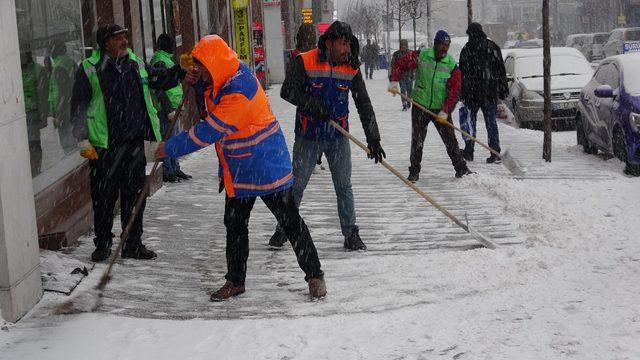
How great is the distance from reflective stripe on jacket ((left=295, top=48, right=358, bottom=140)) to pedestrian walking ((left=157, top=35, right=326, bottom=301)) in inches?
48.9

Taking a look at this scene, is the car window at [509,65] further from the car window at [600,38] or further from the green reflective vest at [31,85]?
the car window at [600,38]

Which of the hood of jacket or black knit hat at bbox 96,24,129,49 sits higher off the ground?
black knit hat at bbox 96,24,129,49

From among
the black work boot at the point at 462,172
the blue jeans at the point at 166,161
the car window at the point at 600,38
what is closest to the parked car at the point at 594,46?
the car window at the point at 600,38

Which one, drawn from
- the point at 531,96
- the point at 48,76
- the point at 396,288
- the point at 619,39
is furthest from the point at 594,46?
the point at 396,288

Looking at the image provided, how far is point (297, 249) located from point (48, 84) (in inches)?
140

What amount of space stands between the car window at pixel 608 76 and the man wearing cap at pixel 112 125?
24.5ft

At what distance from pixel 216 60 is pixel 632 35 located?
44369 millimetres

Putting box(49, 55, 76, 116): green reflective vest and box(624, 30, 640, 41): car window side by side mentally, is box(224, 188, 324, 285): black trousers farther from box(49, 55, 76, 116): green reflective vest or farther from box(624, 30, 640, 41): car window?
box(624, 30, 640, 41): car window

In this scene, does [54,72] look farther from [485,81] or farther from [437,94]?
[485,81]

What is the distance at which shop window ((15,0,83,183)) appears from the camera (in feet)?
26.8

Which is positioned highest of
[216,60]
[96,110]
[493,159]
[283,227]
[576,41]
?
[216,60]

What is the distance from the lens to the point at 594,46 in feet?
174

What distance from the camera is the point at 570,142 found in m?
16.2

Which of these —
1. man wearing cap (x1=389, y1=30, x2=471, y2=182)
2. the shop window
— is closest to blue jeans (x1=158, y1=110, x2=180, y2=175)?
the shop window
